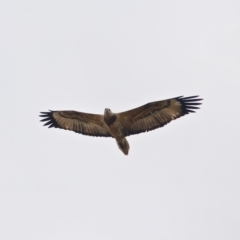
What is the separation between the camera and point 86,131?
126 ft

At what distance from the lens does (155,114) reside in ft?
123

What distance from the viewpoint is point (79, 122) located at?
3847cm

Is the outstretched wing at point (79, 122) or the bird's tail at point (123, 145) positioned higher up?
the outstretched wing at point (79, 122)

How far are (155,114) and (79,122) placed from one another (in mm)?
2520

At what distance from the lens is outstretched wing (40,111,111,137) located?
38.2 m

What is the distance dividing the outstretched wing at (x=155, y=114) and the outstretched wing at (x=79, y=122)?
2.83 feet

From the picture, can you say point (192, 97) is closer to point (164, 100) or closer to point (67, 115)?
point (164, 100)

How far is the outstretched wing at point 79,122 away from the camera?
125ft

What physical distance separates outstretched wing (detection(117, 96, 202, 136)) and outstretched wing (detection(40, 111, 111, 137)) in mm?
862

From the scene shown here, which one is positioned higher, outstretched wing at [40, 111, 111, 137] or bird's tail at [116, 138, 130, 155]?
outstretched wing at [40, 111, 111, 137]

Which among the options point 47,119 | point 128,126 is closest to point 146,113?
point 128,126

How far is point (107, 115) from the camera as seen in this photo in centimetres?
3728

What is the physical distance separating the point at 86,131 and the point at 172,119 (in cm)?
281

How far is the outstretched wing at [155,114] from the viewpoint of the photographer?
123 feet
